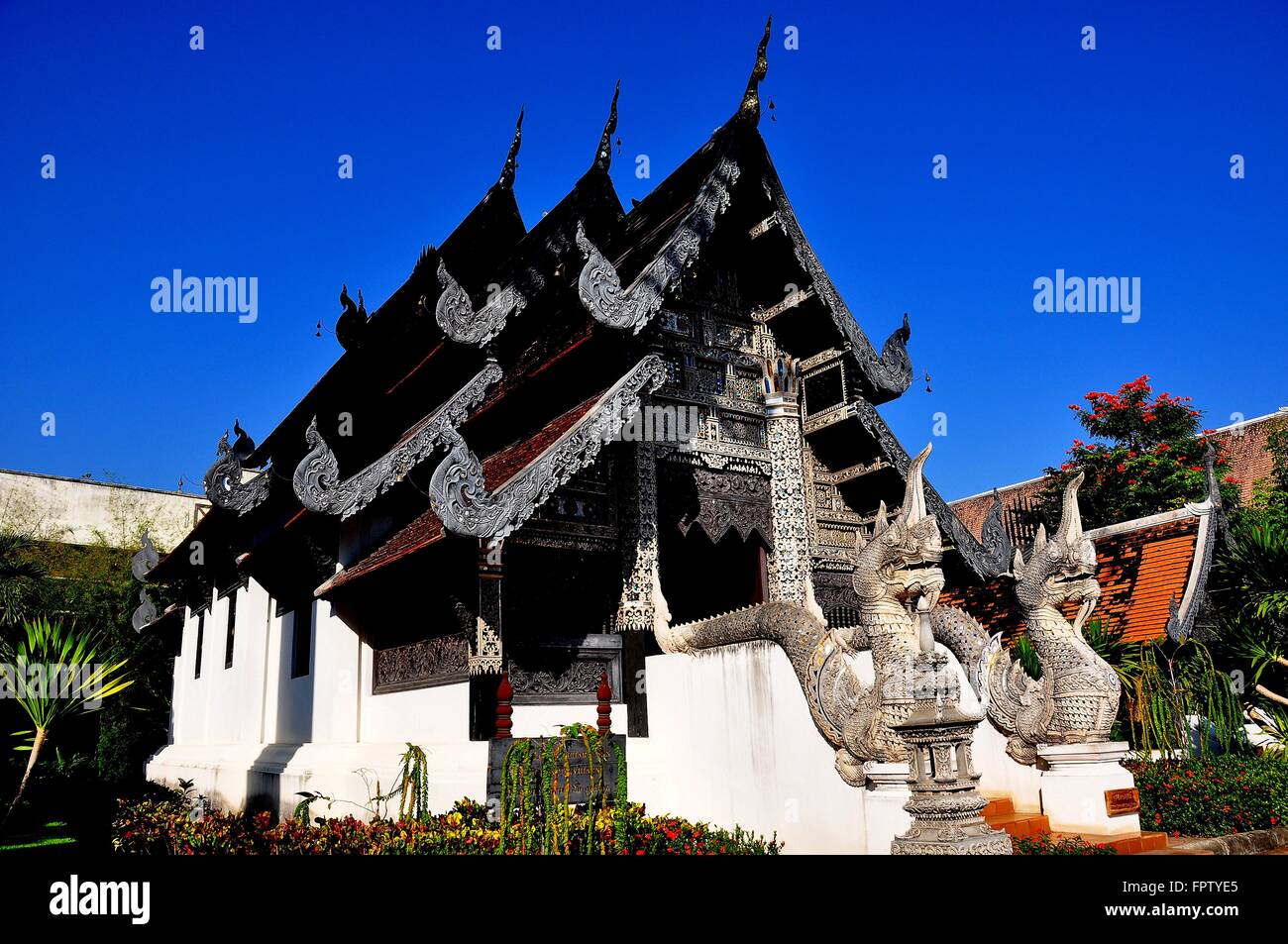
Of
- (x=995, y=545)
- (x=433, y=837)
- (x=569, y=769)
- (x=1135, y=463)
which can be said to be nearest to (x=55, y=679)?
(x=433, y=837)

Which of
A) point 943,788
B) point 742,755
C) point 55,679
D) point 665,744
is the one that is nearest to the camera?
point 943,788

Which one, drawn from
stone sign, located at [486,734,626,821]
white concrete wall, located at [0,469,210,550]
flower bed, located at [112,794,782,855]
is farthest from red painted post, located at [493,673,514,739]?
white concrete wall, located at [0,469,210,550]

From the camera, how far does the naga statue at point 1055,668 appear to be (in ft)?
26.1

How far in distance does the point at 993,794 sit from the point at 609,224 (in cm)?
787

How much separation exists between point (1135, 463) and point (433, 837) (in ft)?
59.0

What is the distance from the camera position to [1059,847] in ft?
22.1

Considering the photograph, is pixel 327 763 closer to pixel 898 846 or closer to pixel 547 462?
pixel 547 462

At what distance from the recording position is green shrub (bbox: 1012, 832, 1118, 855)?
6.71 metres

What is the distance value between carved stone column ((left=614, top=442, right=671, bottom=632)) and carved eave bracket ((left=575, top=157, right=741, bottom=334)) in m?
1.33

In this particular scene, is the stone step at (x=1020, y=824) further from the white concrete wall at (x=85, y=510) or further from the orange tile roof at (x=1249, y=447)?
the white concrete wall at (x=85, y=510)

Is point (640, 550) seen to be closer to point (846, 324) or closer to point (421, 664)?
point (421, 664)

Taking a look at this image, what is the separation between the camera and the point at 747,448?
10.4 metres

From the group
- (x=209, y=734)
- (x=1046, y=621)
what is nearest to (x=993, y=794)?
(x=1046, y=621)

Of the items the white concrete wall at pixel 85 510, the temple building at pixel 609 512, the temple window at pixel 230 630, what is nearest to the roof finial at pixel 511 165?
the temple building at pixel 609 512
